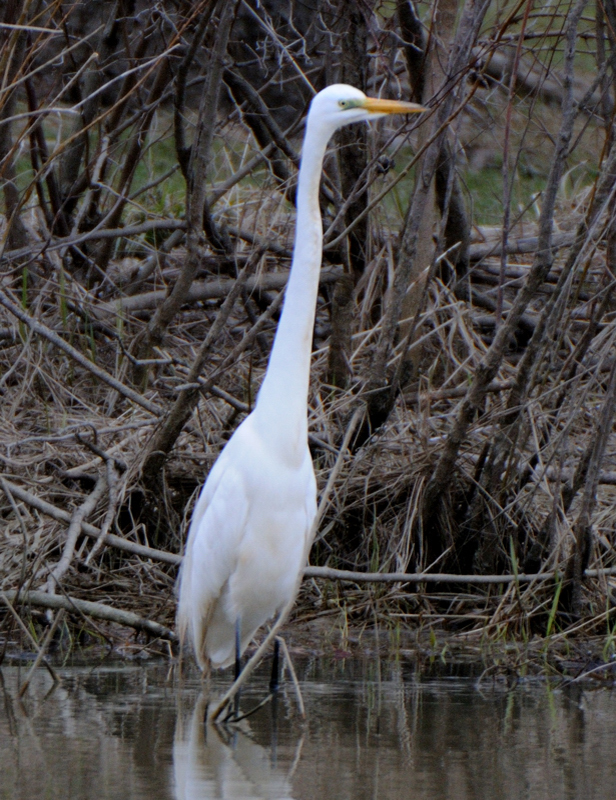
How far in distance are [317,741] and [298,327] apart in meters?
1.28

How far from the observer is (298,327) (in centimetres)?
349

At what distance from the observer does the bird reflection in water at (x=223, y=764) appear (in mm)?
2500

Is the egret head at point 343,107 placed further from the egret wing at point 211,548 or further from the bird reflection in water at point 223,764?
the bird reflection in water at point 223,764

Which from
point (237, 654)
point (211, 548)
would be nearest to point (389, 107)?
point (211, 548)

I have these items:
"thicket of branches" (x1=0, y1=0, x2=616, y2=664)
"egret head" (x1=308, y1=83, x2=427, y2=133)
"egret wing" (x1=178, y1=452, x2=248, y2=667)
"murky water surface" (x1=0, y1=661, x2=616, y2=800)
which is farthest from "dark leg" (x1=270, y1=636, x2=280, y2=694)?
"egret head" (x1=308, y1=83, x2=427, y2=133)

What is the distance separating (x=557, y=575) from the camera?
4.29 m

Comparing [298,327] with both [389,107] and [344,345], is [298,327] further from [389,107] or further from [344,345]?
[344,345]

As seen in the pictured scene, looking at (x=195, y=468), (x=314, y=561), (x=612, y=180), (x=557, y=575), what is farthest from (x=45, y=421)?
(x=612, y=180)

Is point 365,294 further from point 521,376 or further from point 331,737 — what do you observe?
point 331,737

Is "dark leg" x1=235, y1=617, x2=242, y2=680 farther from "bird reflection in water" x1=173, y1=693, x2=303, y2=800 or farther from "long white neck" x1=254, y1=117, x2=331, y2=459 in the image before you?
"long white neck" x1=254, y1=117, x2=331, y2=459

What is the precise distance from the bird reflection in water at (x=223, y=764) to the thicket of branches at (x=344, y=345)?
0.96 meters

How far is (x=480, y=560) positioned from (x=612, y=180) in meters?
1.76

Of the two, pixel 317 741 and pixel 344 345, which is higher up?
pixel 344 345

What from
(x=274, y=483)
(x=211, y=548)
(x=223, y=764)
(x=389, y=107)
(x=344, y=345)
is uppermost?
(x=389, y=107)
